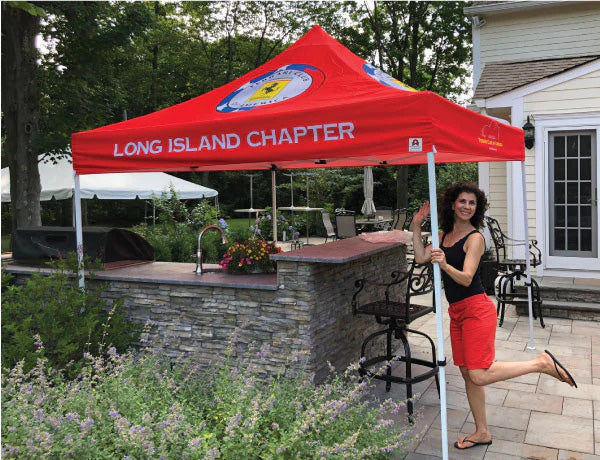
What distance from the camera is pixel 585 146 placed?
7.90m

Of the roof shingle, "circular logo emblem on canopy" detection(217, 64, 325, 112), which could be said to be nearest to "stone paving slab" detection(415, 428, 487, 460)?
"circular logo emblem on canopy" detection(217, 64, 325, 112)

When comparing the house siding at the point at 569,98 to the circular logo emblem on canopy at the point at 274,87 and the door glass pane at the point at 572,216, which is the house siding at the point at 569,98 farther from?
the circular logo emblem on canopy at the point at 274,87

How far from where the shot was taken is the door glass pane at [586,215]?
7.91m

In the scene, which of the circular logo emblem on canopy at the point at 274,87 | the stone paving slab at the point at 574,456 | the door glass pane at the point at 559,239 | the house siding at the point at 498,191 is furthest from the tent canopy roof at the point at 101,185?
the stone paving slab at the point at 574,456

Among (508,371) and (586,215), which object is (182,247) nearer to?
(586,215)

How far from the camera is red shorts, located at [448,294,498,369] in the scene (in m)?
3.42

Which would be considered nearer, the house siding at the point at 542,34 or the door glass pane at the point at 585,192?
the door glass pane at the point at 585,192

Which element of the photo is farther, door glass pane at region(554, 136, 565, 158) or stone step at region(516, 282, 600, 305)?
door glass pane at region(554, 136, 565, 158)

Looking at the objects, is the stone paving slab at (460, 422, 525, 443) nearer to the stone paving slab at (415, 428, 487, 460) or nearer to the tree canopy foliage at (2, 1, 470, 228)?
the stone paving slab at (415, 428, 487, 460)

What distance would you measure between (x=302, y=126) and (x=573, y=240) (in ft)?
20.0

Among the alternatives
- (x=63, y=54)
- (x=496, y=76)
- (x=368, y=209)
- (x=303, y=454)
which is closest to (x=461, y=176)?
(x=368, y=209)

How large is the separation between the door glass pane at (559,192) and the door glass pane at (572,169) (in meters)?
0.15

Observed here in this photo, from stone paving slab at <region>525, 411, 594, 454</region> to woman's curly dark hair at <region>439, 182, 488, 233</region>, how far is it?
1517mm

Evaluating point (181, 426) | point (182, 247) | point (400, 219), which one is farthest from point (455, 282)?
point (400, 219)
